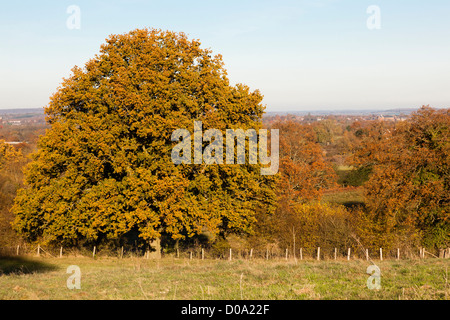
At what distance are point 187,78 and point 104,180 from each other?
8434 mm

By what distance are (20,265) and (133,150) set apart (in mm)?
12156

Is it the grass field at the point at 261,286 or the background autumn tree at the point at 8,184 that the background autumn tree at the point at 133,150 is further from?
the grass field at the point at 261,286

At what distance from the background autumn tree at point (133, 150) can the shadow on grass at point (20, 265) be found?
221cm

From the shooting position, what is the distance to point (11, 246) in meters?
31.6

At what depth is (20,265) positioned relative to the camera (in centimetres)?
2769

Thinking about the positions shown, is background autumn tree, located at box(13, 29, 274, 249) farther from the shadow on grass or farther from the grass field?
the grass field

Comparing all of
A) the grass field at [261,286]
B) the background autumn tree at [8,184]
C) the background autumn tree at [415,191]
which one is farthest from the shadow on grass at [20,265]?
the background autumn tree at [415,191]

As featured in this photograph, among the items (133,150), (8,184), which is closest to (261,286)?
(133,150)

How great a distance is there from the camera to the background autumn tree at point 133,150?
23547 mm

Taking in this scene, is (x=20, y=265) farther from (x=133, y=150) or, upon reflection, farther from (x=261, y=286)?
(x=261, y=286)

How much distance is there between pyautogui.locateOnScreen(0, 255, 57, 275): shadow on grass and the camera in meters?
25.6
